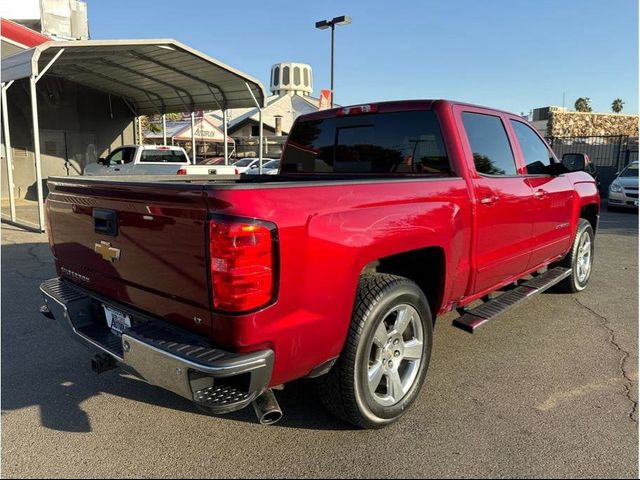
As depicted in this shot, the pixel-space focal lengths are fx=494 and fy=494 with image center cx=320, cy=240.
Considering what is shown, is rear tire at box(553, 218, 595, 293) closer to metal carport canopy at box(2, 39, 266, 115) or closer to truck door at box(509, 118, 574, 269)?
truck door at box(509, 118, 574, 269)

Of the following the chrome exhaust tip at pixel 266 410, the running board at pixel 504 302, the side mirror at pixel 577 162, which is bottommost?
the chrome exhaust tip at pixel 266 410

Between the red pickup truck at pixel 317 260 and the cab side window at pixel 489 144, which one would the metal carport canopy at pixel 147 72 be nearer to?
the red pickup truck at pixel 317 260

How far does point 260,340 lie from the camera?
7.70 ft

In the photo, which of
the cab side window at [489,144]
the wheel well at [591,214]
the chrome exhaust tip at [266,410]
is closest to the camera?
the chrome exhaust tip at [266,410]

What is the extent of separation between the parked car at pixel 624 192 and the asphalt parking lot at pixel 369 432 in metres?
12.1

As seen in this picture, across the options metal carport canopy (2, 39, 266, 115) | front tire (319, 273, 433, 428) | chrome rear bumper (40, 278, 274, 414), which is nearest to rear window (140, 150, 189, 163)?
metal carport canopy (2, 39, 266, 115)

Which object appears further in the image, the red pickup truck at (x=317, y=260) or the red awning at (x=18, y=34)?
the red awning at (x=18, y=34)

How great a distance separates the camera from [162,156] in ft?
52.3

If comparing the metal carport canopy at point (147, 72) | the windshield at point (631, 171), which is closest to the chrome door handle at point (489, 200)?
the metal carport canopy at point (147, 72)

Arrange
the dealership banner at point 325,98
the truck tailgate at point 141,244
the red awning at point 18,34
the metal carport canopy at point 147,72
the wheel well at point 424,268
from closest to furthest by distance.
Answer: the truck tailgate at point 141,244
the wheel well at point 424,268
the metal carport canopy at point 147,72
the red awning at point 18,34
the dealership banner at point 325,98

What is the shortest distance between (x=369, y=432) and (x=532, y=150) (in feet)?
10.6

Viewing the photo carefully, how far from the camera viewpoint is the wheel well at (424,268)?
133 inches

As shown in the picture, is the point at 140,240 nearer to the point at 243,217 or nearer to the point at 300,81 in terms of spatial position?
the point at 243,217

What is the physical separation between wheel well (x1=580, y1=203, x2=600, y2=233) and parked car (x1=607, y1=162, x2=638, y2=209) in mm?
9962
